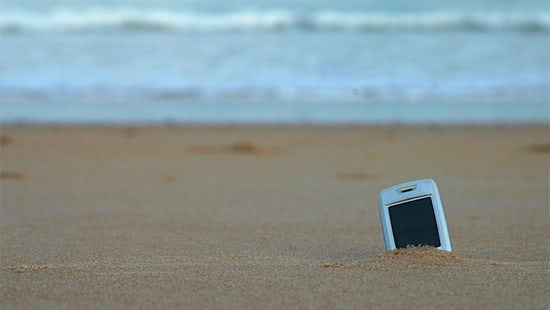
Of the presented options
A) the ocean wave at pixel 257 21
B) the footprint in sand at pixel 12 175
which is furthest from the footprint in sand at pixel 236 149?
the ocean wave at pixel 257 21

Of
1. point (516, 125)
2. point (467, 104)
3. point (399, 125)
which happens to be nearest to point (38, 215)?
point (399, 125)

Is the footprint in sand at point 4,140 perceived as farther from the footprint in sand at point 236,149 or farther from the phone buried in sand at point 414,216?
the phone buried in sand at point 414,216

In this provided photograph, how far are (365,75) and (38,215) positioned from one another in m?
8.44

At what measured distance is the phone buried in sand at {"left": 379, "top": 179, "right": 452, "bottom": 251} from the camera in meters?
1.98

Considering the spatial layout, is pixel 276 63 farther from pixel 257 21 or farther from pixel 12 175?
pixel 12 175

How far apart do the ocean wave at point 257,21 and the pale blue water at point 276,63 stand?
0.04 m

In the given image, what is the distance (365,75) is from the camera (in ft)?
35.7

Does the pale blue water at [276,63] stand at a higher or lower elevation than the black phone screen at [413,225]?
higher

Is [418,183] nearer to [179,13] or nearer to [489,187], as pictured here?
[489,187]

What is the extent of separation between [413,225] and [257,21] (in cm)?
1379

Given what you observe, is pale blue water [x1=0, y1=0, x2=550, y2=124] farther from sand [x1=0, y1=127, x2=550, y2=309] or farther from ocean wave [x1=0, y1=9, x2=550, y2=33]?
sand [x1=0, y1=127, x2=550, y2=309]

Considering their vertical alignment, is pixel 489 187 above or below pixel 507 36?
below

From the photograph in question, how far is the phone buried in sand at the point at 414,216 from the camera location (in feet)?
6.50

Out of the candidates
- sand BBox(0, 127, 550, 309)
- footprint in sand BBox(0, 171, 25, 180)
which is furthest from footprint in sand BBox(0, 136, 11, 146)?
footprint in sand BBox(0, 171, 25, 180)
